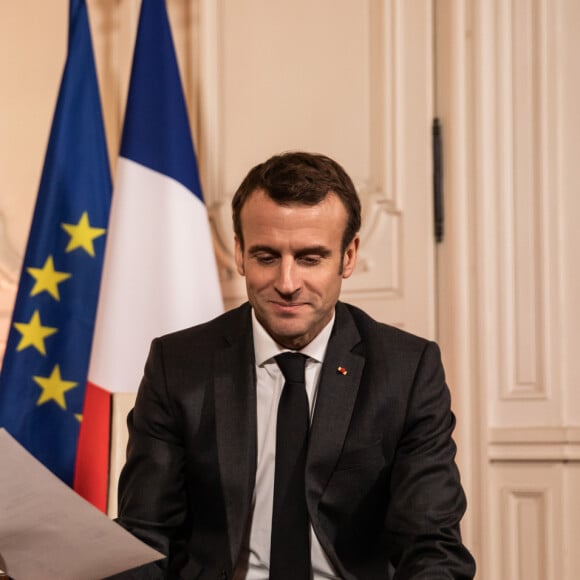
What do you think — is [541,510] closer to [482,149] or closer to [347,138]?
[482,149]

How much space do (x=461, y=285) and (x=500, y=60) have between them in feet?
2.40

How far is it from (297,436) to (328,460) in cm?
8

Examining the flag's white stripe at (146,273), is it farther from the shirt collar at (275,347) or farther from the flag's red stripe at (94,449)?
the shirt collar at (275,347)

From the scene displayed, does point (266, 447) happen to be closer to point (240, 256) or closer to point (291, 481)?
point (291, 481)

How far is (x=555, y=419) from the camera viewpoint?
124 inches

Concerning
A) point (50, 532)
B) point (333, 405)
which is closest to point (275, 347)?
point (333, 405)

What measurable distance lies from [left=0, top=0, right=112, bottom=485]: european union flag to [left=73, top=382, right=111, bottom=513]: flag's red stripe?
87mm

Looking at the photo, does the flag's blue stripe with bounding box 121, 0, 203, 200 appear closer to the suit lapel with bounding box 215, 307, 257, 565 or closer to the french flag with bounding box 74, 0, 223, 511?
the french flag with bounding box 74, 0, 223, 511

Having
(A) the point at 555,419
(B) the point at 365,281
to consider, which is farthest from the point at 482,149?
(A) the point at 555,419

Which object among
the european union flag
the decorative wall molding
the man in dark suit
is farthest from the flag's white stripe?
the man in dark suit

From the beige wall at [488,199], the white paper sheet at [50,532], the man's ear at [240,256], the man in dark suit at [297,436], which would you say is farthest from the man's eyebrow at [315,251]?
the beige wall at [488,199]

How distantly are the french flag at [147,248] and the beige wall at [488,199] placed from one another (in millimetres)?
277

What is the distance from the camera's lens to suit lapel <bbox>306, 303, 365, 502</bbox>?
77.5 inches

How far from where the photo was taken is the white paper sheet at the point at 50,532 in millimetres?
1617
